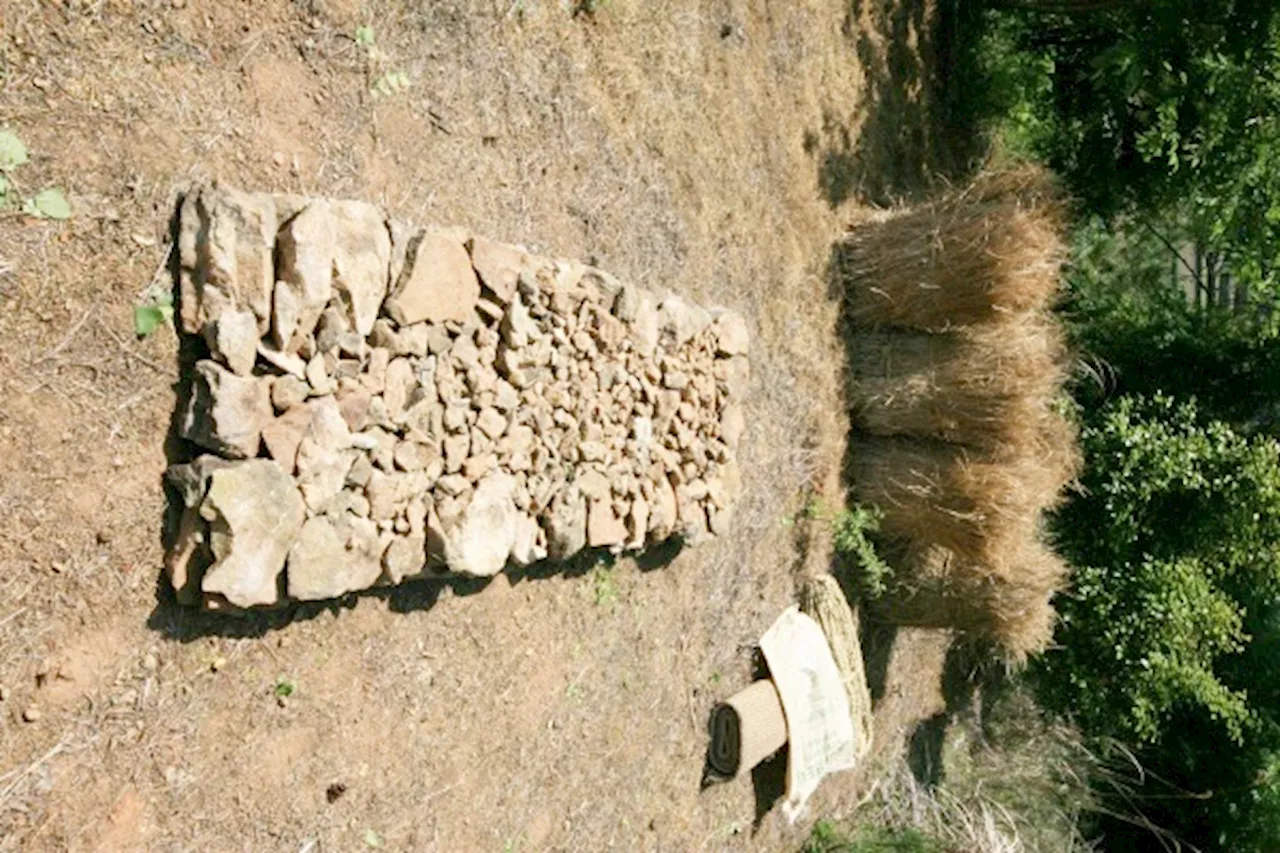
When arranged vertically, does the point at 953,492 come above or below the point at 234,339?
below

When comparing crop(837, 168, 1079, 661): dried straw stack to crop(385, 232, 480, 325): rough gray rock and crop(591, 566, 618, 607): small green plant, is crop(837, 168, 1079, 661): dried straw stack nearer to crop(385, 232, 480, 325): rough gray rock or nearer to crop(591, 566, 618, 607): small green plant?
crop(591, 566, 618, 607): small green plant

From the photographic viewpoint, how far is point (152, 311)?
9.16 ft

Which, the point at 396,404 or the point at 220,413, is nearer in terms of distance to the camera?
the point at 220,413

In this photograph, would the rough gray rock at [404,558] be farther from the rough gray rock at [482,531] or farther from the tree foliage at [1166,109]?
the tree foliage at [1166,109]

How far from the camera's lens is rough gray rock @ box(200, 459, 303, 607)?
281 centimetres

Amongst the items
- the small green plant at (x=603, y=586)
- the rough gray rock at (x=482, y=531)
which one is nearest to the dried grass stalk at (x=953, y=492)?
the small green plant at (x=603, y=586)

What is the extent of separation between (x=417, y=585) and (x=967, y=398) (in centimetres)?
305

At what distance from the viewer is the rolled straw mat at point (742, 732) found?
17.1 feet

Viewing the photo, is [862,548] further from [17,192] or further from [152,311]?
[17,192]

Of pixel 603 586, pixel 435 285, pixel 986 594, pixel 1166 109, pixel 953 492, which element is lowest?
pixel 986 594

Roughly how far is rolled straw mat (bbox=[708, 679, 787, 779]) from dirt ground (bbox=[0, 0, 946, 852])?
89 mm

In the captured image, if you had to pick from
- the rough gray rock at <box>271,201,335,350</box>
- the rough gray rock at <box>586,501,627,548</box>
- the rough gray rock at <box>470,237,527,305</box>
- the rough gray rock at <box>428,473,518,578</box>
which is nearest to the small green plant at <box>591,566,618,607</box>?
the rough gray rock at <box>586,501,627,548</box>

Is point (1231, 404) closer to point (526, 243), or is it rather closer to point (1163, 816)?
point (1163, 816)

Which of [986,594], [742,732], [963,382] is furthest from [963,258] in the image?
[742,732]
